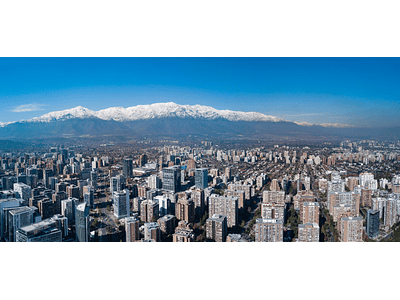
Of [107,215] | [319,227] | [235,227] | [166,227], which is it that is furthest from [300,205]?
[107,215]

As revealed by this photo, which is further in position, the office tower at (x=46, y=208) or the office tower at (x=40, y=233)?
the office tower at (x=46, y=208)

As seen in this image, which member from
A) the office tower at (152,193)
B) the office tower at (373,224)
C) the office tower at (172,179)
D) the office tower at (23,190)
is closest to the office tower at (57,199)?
the office tower at (23,190)

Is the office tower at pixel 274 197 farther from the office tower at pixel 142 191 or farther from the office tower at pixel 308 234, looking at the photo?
the office tower at pixel 142 191

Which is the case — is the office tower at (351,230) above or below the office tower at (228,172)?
below

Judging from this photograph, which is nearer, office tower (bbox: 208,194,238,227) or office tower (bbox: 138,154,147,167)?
office tower (bbox: 208,194,238,227)

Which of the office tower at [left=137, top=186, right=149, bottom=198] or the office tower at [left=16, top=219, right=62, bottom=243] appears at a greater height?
the office tower at [left=137, top=186, right=149, bottom=198]

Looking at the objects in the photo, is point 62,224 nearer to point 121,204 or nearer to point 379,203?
point 121,204

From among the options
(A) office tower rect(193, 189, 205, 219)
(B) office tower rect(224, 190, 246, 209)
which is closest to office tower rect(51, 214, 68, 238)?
(A) office tower rect(193, 189, 205, 219)

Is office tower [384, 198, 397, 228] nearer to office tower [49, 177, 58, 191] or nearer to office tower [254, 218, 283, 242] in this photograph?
office tower [254, 218, 283, 242]
